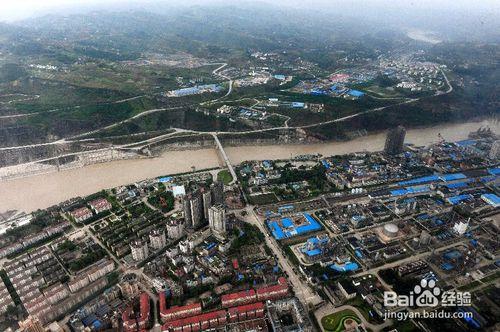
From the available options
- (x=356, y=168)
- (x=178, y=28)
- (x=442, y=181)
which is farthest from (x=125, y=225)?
(x=178, y=28)

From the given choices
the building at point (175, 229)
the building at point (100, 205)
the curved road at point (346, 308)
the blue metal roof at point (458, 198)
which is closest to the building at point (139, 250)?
the building at point (175, 229)

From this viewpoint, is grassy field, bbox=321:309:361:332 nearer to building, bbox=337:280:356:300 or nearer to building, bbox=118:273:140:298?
building, bbox=337:280:356:300

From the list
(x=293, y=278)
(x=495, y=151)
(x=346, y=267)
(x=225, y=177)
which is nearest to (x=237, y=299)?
(x=293, y=278)

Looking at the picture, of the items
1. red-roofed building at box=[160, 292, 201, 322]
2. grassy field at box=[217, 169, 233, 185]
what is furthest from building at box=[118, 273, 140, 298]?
grassy field at box=[217, 169, 233, 185]

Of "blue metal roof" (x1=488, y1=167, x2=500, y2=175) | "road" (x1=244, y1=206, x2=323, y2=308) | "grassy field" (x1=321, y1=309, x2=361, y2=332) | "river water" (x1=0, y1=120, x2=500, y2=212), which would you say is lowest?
"river water" (x1=0, y1=120, x2=500, y2=212)

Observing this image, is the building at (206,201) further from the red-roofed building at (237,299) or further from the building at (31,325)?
the building at (31,325)

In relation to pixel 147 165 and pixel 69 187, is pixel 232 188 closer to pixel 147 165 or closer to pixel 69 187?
pixel 147 165

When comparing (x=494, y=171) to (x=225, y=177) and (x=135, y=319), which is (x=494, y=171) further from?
(x=135, y=319)
